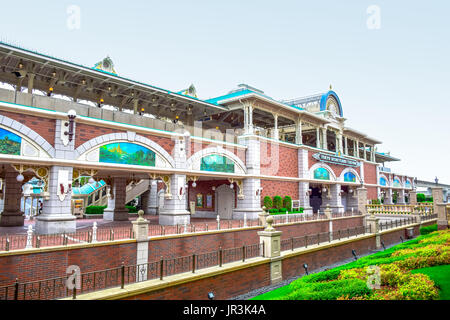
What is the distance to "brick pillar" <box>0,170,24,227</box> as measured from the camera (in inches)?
854

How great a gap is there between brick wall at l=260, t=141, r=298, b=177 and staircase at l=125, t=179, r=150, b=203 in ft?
42.5

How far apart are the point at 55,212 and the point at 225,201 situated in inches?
676

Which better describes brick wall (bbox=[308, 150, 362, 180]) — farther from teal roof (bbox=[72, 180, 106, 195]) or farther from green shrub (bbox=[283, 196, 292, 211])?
teal roof (bbox=[72, 180, 106, 195])

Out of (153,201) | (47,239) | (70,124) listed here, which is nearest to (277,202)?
(153,201)

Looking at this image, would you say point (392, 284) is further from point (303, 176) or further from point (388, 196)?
point (388, 196)

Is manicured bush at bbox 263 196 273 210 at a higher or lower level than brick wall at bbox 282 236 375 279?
Result: higher

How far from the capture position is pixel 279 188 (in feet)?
106

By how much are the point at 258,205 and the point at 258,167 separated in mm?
3492

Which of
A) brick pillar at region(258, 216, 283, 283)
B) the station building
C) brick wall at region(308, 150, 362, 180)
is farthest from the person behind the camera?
brick wall at region(308, 150, 362, 180)

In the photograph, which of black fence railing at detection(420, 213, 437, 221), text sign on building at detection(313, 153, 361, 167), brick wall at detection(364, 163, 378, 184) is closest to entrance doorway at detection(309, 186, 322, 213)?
text sign on building at detection(313, 153, 361, 167)

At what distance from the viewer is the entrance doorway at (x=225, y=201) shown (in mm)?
31000

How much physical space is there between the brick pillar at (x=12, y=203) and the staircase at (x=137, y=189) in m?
12.8

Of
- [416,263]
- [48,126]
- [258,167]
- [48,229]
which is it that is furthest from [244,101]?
[416,263]

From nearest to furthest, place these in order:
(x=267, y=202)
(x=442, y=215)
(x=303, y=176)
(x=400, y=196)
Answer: (x=267, y=202)
(x=442, y=215)
(x=303, y=176)
(x=400, y=196)
